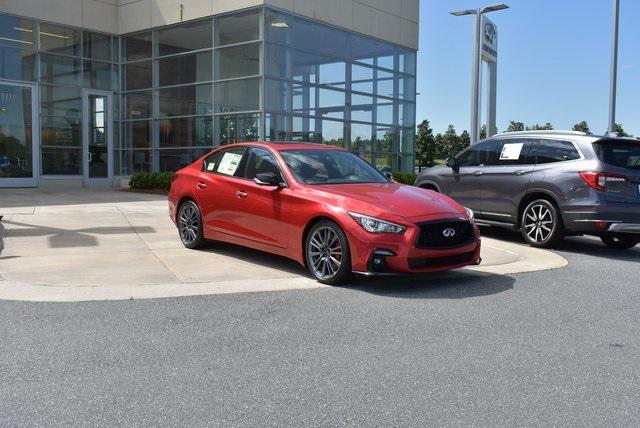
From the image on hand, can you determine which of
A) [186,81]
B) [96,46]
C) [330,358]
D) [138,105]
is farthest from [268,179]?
[96,46]

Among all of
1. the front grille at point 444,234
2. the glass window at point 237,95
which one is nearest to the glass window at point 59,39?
the glass window at point 237,95

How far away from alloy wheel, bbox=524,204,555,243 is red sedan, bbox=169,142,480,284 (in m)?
2.93

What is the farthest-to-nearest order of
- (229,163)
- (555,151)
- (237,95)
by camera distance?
1. (237,95)
2. (555,151)
3. (229,163)

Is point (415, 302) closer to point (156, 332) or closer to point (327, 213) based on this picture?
point (327, 213)

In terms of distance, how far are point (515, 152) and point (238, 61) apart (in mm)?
10336

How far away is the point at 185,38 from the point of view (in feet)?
65.2

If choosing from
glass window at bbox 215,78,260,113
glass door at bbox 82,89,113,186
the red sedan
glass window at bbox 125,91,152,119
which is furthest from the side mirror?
glass door at bbox 82,89,113,186

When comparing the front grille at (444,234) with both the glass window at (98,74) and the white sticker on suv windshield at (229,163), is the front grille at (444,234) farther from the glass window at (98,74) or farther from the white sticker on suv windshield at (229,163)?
the glass window at (98,74)

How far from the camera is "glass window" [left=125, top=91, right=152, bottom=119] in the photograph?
68.9 ft

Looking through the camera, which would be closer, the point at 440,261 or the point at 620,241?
the point at 440,261

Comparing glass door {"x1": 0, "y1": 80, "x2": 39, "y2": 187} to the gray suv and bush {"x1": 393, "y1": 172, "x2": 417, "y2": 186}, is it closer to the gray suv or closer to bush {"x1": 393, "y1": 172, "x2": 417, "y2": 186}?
bush {"x1": 393, "y1": 172, "x2": 417, "y2": 186}

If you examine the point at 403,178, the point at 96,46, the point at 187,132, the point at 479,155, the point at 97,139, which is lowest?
the point at 403,178

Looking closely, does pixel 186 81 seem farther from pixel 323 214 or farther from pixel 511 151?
pixel 323 214

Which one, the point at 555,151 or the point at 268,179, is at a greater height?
the point at 555,151
